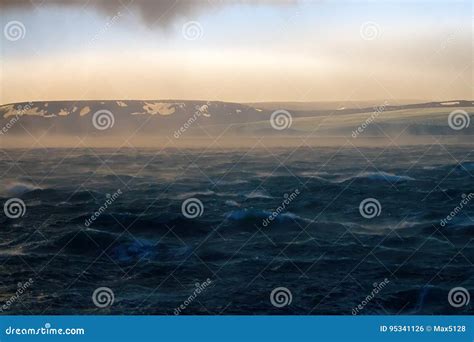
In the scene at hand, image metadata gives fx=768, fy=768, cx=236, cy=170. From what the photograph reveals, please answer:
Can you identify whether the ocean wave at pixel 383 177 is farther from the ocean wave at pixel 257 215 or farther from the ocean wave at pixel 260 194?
the ocean wave at pixel 260 194

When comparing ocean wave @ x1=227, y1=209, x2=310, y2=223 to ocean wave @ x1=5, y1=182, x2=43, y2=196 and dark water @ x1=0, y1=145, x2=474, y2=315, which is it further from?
ocean wave @ x1=5, y1=182, x2=43, y2=196

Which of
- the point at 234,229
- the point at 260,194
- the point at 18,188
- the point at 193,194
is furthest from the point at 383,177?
the point at 18,188

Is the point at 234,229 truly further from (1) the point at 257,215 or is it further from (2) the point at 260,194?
(2) the point at 260,194

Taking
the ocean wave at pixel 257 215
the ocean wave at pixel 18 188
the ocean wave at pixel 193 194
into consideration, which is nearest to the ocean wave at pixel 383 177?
the ocean wave at pixel 257 215

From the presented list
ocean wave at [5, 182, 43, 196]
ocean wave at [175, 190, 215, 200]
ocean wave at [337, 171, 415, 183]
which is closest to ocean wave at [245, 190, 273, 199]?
ocean wave at [175, 190, 215, 200]

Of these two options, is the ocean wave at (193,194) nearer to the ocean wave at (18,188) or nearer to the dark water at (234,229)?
the dark water at (234,229)

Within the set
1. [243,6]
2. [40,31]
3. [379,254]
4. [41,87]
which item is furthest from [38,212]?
[379,254]

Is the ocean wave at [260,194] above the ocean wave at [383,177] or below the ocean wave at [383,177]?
below
